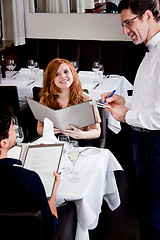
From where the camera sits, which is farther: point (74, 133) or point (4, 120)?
point (74, 133)

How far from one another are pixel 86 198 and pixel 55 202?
0.56 ft

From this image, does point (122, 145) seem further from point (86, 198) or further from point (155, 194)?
point (86, 198)

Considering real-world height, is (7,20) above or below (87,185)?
above

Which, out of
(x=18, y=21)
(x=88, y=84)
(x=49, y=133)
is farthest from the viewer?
(x=18, y=21)

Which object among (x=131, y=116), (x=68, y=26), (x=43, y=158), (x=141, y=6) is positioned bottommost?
(x=43, y=158)

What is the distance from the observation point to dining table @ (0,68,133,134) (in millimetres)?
3676

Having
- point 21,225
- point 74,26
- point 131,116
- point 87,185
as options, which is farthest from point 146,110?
point 74,26

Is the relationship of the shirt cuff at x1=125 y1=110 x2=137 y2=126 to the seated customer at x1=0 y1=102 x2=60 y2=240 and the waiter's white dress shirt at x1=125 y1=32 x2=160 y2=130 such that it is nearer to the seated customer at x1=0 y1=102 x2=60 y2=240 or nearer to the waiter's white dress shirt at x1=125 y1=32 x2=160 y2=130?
the waiter's white dress shirt at x1=125 y1=32 x2=160 y2=130

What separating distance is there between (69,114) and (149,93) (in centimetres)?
64

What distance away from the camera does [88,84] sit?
3877 mm

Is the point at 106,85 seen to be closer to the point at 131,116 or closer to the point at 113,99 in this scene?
the point at 113,99

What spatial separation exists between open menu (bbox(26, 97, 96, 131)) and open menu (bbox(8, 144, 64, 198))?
38 centimetres

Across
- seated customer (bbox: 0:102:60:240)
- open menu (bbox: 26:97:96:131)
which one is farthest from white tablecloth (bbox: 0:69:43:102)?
seated customer (bbox: 0:102:60:240)

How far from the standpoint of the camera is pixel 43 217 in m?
1.64
